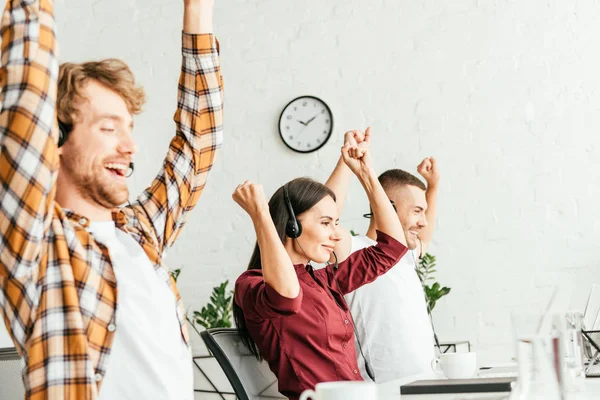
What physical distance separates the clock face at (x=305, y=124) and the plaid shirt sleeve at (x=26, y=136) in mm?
3441

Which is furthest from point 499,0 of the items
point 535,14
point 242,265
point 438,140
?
point 242,265

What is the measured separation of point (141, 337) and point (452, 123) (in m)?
3.33

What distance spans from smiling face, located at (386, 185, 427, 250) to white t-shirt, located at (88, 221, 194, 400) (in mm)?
2093

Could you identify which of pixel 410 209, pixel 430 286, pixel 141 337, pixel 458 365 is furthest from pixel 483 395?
pixel 430 286

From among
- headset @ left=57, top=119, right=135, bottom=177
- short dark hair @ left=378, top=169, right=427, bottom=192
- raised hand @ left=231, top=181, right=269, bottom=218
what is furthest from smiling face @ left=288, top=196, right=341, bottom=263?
headset @ left=57, top=119, right=135, bottom=177

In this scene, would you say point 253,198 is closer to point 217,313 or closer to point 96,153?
point 96,153

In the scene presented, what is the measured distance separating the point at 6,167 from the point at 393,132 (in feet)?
11.4

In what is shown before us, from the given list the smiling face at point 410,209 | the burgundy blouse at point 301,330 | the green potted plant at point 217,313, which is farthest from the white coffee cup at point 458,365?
the green potted plant at point 217,313

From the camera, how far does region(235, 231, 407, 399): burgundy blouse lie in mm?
2059

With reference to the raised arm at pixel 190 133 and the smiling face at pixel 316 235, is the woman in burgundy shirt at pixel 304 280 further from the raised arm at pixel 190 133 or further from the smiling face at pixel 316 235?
the raised arm at pixel 190 133

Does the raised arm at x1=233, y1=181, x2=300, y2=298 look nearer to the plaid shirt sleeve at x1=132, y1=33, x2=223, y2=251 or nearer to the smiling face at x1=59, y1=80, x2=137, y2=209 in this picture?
the plaid shirt sleeve at x1=132, y1=33, x2=223, y2=251

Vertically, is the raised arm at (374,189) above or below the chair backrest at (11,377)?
above

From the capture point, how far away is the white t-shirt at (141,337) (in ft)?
3.92

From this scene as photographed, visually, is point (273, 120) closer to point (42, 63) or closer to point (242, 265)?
point (242, 265)
